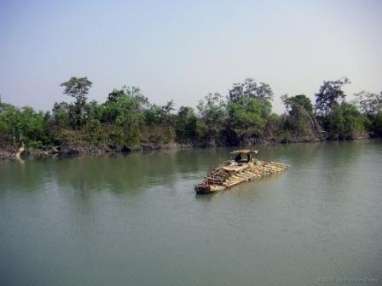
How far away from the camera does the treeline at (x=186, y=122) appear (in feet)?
171

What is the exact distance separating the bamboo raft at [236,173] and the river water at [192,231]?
0.59m

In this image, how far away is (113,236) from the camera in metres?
17.0

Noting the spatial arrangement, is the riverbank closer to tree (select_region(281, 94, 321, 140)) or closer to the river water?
tree (select_region(281, 94, 321, 140))

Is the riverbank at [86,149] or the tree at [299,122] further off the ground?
the tree at [299,122]

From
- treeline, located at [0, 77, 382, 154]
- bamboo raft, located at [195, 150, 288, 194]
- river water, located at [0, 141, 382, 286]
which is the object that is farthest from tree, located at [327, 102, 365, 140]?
bamboo raft, located at [195, 150, 288, 194]

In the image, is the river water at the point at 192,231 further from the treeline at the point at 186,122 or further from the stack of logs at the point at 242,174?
the treeline at the point at 186,122

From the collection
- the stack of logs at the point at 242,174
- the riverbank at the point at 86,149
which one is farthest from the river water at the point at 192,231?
the riverbank at the point at 86,149

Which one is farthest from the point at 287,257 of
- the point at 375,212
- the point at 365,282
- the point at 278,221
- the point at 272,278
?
the point at 375,212

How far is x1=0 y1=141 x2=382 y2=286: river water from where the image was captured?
13023 mm

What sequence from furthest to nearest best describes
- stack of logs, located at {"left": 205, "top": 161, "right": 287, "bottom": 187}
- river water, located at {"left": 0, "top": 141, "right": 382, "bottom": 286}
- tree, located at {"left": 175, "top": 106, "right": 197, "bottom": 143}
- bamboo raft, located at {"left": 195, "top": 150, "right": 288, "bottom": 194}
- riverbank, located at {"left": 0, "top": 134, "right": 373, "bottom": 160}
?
tree, located at {"left": 175, "top": 106, "right": 197, "bottom": 143} → riverbank, located at {"left": 0, "top": 134, "right": 373, "bottom": 160} → stack of logs, located at {"left": 205, "top": 161, "right": 287, "bottom": 187} → bamboo raft, located at {"left": 195, "top": 150, "right": 288, "bottom": 194} → river water, located at {"left": 0, "top": 141, "right": 382, "bottom": 286}

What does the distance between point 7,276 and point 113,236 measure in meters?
4.22

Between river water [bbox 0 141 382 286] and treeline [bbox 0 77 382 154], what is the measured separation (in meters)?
22.3

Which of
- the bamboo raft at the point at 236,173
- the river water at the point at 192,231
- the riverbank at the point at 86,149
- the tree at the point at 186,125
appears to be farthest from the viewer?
the tree at the point at 186,125

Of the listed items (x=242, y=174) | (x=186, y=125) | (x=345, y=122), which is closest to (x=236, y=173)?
(x=242, y=174)
